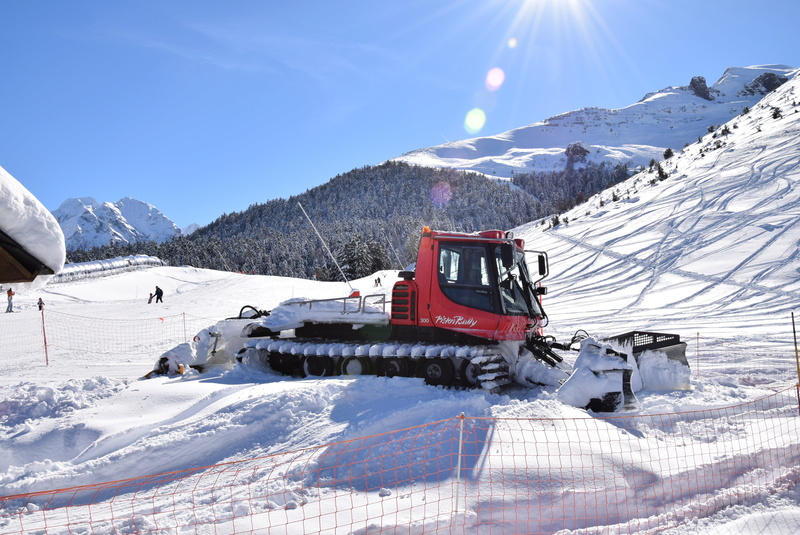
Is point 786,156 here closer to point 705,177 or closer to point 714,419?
point 705,177

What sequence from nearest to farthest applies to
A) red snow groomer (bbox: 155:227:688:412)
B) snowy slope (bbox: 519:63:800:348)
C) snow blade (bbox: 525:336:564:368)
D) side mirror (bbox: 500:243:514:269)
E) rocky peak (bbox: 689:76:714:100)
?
side mirror (bbox: 500:243:514:269) < red snow groomer (bbox: 155:227:688:412) < snow blade (bbox: 525:336:564:368) < snowy slope (bbox: 519:63:800:348) < rocky peak (bbox: 689:76:714:100)

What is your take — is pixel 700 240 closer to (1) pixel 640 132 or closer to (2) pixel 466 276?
(2) pixel 466 276

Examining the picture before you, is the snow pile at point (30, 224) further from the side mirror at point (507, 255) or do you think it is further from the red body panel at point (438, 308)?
the side mirror at point (507, 255)

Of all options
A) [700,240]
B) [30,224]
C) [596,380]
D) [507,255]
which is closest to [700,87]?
[700,240]

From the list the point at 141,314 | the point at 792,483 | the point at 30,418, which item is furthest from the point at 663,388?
the point at 141,314

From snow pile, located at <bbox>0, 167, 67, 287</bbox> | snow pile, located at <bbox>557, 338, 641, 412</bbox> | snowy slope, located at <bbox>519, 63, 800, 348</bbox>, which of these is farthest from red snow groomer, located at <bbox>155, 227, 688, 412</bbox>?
snowy slope, located at <bbox>519, 63, 800, 348</bbox>

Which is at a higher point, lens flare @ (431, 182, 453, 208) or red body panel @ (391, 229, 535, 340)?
lens flare @ (431, 182, 453, 208)

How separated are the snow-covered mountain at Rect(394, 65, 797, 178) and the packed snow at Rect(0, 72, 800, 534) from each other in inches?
5188

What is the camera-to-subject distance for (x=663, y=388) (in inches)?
337

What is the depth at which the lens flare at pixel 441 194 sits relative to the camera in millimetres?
131750

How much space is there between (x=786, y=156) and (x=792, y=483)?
86.6ft

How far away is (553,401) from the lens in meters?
6.62

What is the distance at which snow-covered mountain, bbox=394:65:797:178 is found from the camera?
490ft

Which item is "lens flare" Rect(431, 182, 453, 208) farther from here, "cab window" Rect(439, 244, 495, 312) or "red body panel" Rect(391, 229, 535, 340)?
"cab window" Rect(439, 244, 495, 312)
